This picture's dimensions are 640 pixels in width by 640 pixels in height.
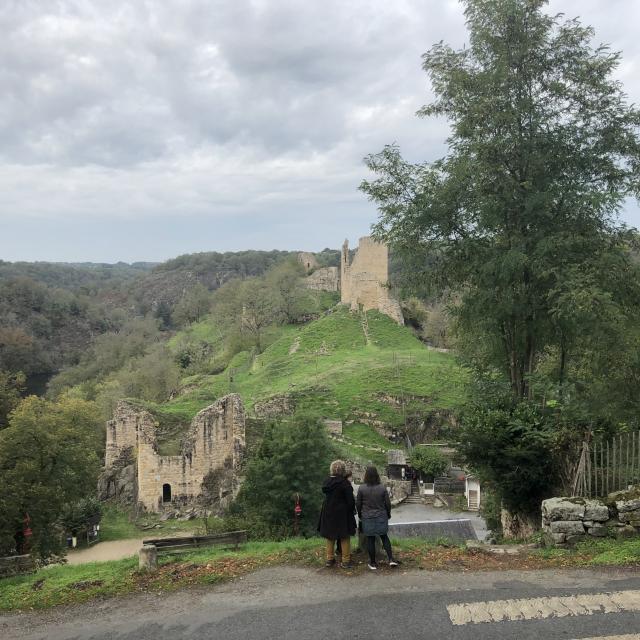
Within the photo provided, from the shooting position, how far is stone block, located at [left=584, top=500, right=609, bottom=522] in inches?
345

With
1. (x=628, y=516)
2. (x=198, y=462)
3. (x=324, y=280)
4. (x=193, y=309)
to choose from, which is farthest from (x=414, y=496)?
(x=193, y=309)

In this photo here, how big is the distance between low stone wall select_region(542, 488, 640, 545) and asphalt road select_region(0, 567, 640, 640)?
4.07 ft

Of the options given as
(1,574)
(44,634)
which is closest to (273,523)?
(1,574)

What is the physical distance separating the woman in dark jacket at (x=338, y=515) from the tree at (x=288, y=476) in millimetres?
8549

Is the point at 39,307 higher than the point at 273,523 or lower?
higher

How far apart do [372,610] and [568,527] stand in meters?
3.95

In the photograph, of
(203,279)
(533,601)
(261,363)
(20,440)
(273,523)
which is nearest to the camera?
(533,601)

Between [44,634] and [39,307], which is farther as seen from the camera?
[39,307]

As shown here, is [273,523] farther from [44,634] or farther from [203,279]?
A: [203,279]

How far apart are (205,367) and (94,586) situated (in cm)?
4958

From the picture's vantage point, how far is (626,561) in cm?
772

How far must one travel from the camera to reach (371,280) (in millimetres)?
49031

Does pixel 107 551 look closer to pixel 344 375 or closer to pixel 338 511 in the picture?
pixel 338 511

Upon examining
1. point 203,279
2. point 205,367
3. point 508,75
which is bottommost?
point 205,367
